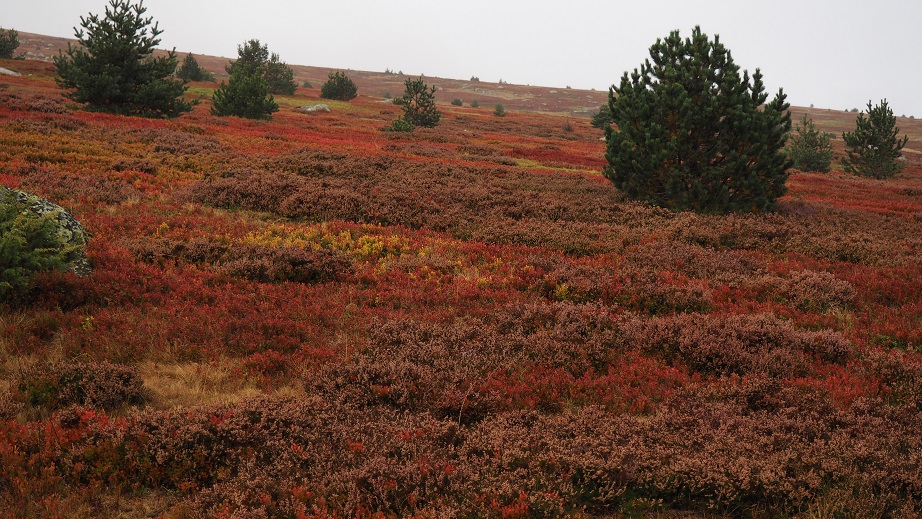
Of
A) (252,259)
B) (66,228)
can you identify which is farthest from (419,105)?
(66,228)

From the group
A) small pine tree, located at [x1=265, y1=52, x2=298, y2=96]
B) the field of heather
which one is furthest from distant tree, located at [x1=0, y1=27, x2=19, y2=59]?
the field of heather

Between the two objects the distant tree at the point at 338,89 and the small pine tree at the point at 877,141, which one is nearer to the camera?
the small pine tree at the point at 877,141

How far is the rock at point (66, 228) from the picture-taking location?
311 inches

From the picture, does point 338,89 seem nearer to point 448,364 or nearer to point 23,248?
point 23,248

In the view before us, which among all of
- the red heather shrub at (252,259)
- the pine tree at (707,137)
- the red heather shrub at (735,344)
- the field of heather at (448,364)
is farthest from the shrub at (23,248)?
the pine tree at (707,137)

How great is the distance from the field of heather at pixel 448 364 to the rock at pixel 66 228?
1.24 ft

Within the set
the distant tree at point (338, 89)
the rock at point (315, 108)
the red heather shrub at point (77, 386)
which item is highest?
the distant tree at point (338, 89)

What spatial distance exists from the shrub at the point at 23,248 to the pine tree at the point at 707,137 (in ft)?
48.5

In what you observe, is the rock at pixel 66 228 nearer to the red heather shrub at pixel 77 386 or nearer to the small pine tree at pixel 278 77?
the red heather shrub at pixel 77 386

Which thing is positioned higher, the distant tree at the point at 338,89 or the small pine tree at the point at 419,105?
the distant tree at the point at 338,89

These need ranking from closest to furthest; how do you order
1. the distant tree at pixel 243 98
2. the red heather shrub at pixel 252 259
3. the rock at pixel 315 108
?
the red heather shrub at pixel 252 259 → the distant tree at pixel 243 98 → the rock at pixel 315 108

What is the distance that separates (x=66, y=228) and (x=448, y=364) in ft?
22.6

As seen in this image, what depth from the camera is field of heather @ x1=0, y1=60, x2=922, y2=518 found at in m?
4.12

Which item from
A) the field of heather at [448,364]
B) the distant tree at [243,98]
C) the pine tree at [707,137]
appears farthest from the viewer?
the distant tree at [243,98]
